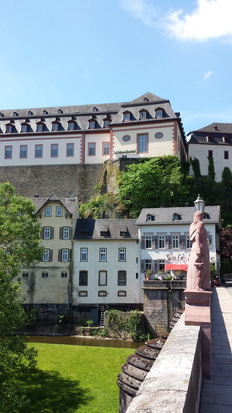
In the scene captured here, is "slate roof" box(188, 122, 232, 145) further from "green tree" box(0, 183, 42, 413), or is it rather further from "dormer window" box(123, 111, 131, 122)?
"green tree" box(0, 183, 42, 413)

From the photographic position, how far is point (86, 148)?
57812 millimetres

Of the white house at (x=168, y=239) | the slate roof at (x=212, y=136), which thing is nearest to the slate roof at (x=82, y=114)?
the slate roof at (x=212, y=136)

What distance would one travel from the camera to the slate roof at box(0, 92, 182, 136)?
54.7m

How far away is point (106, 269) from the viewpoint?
3756cm

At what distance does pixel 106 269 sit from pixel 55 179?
23741mm

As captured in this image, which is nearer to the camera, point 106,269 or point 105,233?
point 106,269

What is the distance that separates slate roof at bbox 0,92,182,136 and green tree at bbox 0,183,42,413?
3271 centimetres

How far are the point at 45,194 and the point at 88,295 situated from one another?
23.8 metres

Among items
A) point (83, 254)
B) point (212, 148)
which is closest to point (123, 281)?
point (83, 254)

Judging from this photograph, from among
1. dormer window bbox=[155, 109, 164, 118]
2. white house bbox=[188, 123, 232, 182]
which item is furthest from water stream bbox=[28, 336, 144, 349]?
dormer window bbox=[155, 109, 164, 118]

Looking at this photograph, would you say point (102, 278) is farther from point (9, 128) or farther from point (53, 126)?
point (9, 128)

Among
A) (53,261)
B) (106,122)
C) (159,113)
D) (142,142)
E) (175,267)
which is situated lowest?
(175,267)

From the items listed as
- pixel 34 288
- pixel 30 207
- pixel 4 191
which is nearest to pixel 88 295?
pixel 34 288

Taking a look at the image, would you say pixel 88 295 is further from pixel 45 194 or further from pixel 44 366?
pixel 45 194
